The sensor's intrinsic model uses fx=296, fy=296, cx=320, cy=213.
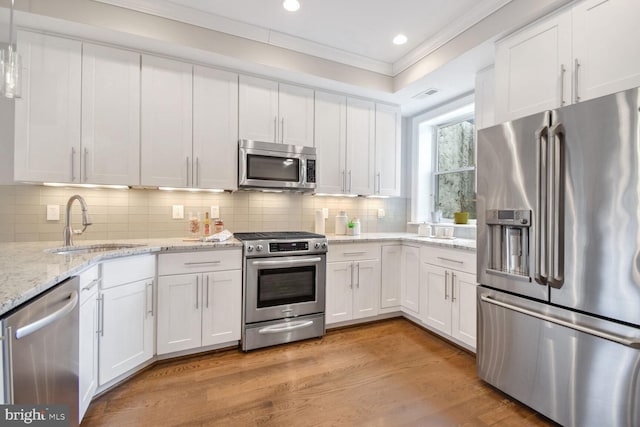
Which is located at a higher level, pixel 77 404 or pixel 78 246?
pixel 78 246

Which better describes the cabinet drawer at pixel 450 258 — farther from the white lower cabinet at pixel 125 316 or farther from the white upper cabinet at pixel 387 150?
the white lower cabinet at pixel 125 316

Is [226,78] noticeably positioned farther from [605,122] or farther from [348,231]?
[605,122]

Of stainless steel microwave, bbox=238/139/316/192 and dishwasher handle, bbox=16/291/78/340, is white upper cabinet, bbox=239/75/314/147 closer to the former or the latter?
stainless steel microwave, bbox=238/139/316/192

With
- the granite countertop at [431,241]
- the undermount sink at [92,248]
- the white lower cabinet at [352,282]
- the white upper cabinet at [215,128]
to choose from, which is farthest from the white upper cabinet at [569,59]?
the undermount sink at [92,248]

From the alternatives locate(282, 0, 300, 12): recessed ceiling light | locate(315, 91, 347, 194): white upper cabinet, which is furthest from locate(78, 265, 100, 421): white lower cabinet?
locate(282, 0, 300, 12): recessed ceiling light

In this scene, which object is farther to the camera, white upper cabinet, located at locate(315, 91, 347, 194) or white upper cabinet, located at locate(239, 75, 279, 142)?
white upper cabinet, located at locate(315, 91, 347, 194)

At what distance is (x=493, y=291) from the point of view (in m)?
1.96

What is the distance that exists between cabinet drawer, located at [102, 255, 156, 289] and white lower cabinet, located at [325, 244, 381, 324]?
1.50 m

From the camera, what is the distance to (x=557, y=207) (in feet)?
5.19

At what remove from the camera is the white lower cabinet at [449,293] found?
93.5 inches

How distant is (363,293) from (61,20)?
129 inches

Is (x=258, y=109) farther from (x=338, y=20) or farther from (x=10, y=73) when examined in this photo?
(x=10, y=73)

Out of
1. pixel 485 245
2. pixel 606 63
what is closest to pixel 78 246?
pixel 485 245

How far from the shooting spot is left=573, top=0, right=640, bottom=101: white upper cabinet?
1531 mm
